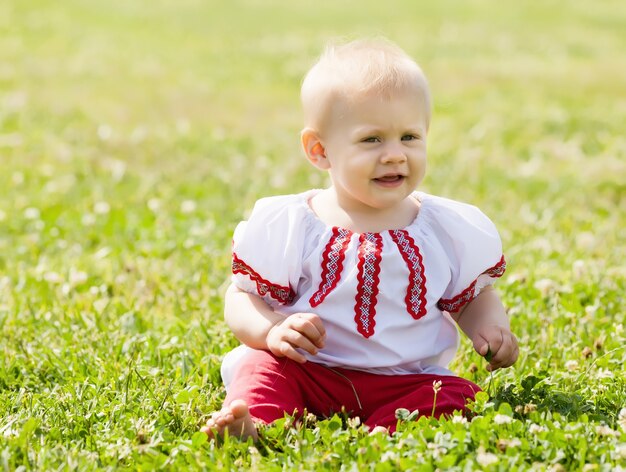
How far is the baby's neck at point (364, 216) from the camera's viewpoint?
376 cm

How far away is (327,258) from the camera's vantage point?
3662mm

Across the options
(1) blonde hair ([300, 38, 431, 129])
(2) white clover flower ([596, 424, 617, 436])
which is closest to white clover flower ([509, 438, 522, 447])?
(2) white clover flower ([596, 424, 617, 436])

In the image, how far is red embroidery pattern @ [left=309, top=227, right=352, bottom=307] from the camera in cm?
363

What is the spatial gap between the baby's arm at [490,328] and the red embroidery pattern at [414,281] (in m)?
0.24

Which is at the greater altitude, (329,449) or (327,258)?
(327,258)

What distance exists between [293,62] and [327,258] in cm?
1185

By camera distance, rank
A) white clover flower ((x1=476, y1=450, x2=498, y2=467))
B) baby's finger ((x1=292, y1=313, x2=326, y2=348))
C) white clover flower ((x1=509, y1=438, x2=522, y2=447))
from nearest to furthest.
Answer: white clover flower ((x1=476, y1=450, x2=498, y2=467))
white clover flower ((x1=509, y1=438, x2=522, y2=447))
baby's finger ((x1=292, y1=313, x2=326, y2=348))

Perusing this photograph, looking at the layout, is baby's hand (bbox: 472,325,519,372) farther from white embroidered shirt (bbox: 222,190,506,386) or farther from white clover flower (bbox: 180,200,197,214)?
white clover flower (bbox: 180,200,197,214)

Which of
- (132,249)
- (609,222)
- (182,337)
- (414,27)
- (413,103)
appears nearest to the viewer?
(413,103)

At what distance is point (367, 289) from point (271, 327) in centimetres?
37

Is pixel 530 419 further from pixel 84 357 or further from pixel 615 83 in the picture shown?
pixel 615 83

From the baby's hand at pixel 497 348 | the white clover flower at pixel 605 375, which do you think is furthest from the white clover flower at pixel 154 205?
the white clover flower at pixel 605 375

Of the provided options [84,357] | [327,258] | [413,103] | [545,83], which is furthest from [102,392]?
[545,83]

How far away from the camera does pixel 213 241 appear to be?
229 inches
